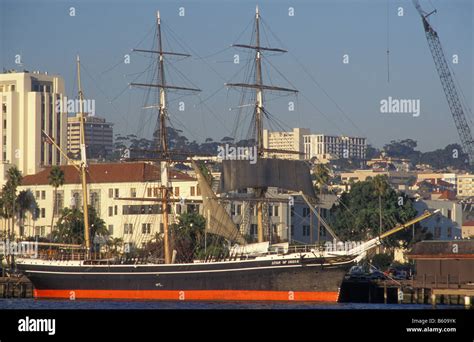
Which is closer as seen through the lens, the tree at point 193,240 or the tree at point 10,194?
the tree at point 193,240

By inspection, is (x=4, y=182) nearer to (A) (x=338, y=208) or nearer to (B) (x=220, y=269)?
(A) (x=338, y=208)

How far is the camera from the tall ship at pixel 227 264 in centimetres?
8744

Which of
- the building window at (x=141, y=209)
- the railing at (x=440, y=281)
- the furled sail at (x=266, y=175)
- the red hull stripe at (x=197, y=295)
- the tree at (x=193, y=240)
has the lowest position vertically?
the red hull stripe at (x=197, y=295)

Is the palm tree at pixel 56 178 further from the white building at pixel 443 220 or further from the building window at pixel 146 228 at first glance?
the white building at pixel 443 220

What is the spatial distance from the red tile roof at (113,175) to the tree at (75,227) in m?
8.69

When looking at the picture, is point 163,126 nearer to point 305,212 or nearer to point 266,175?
point 266,175

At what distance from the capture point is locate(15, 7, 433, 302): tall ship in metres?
87.4

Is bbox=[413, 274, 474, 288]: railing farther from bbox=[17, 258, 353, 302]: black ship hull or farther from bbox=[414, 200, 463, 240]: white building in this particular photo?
bbox=[414, 200, 463, 240]: white building

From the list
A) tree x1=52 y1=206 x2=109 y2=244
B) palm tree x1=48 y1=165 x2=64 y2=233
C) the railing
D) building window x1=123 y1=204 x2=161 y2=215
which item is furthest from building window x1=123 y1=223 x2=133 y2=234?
the railing

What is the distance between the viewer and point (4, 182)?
162000 mm

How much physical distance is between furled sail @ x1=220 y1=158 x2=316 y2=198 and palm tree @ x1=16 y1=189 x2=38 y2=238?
52969 millimetres

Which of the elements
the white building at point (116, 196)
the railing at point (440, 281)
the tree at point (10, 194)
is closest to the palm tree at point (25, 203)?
the white building at point (116, 196)
